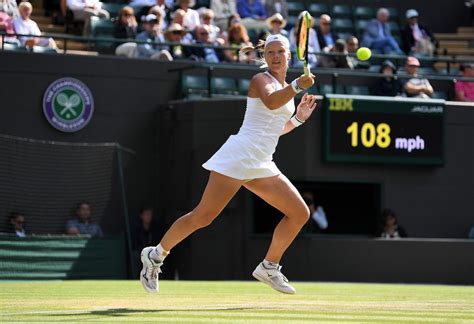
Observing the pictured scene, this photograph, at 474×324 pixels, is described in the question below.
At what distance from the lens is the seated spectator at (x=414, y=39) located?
77.5 feet

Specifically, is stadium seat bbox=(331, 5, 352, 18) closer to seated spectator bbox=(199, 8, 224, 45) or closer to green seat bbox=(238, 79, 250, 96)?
seated spectator bbox=(199, 8, 224, 45)

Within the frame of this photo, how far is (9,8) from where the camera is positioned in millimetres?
19656

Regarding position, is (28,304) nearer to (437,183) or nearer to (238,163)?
(238,163)

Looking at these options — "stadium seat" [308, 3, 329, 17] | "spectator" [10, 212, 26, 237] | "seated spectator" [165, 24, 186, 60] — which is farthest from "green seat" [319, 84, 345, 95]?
"spectator" [10, 212, 26, 237]

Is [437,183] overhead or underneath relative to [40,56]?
underneath

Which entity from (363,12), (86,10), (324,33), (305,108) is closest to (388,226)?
(324,33)

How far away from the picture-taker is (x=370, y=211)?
21109 millimetres

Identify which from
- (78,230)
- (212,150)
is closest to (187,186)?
(212,150)

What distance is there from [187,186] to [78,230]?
208cm

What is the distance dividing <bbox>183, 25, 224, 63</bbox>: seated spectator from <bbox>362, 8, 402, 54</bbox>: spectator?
3.73 meters

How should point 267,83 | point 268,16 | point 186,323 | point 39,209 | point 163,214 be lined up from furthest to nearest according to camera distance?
point 268,16, point 163,214, point 39,209, point 267,83, point 186,323

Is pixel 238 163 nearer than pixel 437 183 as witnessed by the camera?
Yes

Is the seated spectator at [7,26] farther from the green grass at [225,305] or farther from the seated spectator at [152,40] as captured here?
the green grass at [225,305]

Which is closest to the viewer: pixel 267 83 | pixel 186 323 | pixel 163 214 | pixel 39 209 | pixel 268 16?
pixel 186 323
